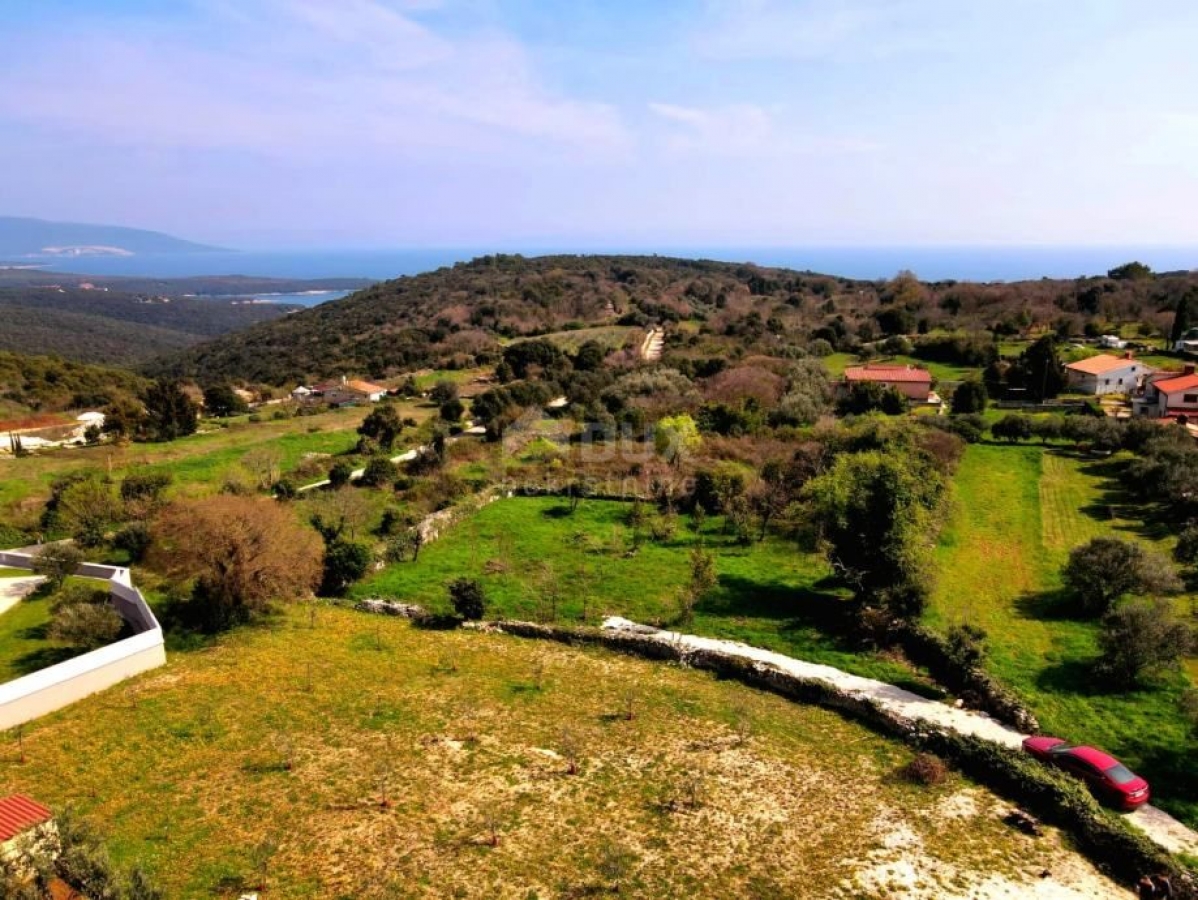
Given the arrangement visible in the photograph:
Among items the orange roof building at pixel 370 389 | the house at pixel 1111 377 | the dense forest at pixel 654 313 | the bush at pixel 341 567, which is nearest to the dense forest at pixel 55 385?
the orange roof building at pixel 370 389

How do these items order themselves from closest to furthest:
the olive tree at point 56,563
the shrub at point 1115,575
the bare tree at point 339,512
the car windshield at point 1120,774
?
the car windshield at point 1120,774, the shrub at point 1115,575, the olive tree at point 56,563, the bare tree at point 339,512

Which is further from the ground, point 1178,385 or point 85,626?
point 1178,385

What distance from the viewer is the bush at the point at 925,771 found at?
14.2 meters

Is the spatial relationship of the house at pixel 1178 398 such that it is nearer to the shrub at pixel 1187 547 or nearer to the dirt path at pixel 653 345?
the shrub at pixel 1187 547

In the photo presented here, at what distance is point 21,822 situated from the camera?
11000mm

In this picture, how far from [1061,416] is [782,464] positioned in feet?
65.8

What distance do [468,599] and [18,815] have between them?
1188 cm

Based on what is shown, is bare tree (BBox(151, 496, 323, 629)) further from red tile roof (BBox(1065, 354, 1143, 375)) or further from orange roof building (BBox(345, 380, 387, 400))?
red tile roof (BBox(1065, 354, 1143, 375))

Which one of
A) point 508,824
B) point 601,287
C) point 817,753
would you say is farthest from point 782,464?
point 601,287

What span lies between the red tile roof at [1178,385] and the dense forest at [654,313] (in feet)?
71.5

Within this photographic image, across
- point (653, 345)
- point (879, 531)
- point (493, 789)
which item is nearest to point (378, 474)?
point (879, 531)

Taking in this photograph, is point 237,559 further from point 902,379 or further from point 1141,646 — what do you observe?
point 902,379

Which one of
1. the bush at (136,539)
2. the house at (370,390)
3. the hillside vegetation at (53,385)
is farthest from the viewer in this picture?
the house at (370,390)

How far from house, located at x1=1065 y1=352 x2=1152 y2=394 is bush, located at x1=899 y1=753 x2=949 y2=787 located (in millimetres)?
43676
